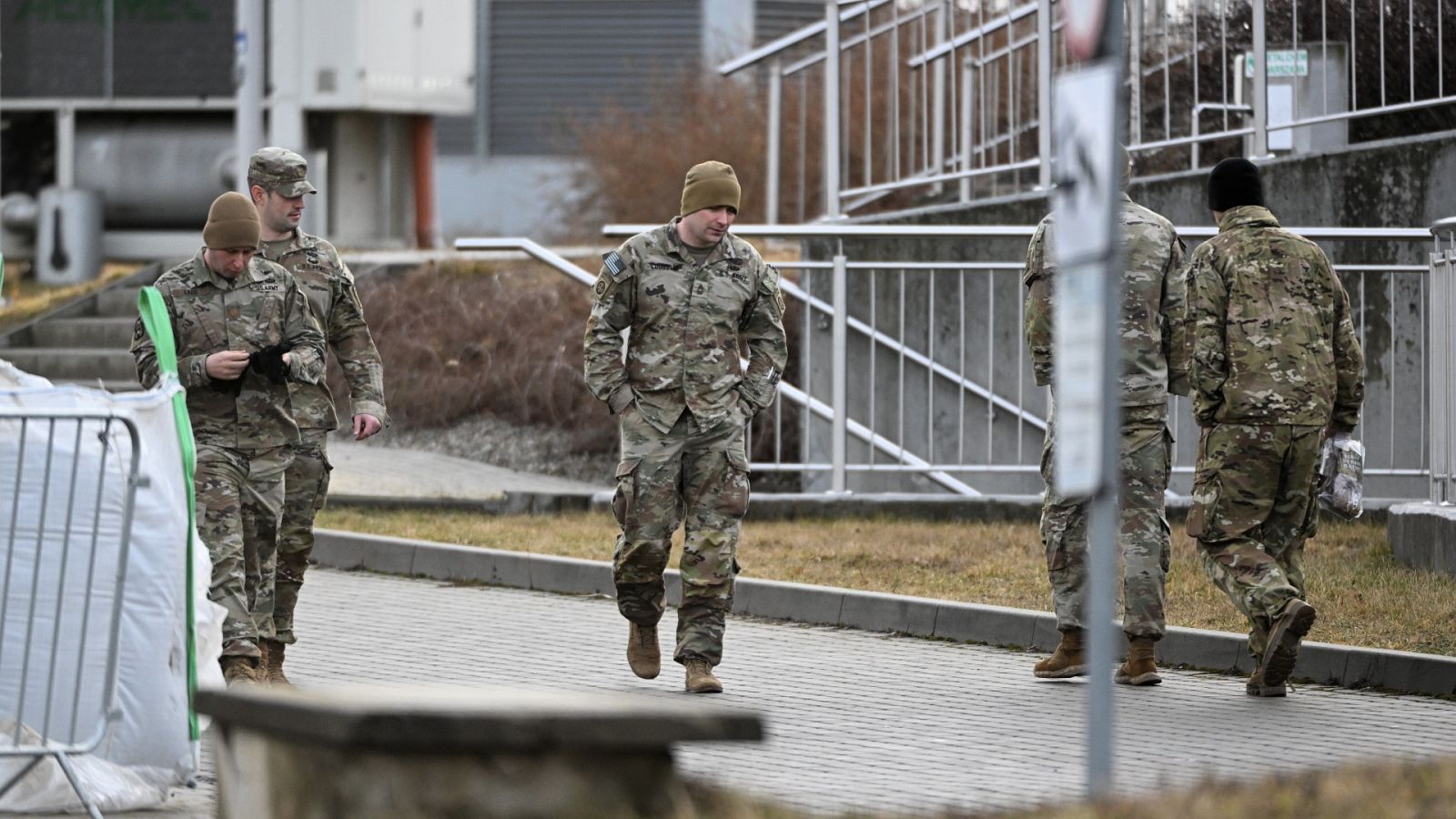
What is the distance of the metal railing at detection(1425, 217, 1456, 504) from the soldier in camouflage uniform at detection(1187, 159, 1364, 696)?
2486 mm

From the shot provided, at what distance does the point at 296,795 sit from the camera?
4.68m

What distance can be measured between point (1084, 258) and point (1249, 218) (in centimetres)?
430

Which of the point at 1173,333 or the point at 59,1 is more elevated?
the point at 59,1

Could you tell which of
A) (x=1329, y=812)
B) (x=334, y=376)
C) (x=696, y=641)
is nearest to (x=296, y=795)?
(x=1329, y=812)

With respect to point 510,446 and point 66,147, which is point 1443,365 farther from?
point 66,147

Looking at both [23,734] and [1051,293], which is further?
[1051,293]

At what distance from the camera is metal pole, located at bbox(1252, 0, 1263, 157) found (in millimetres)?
13609

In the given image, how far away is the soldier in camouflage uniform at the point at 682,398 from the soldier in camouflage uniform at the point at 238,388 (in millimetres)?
1200

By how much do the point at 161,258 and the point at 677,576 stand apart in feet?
32.4

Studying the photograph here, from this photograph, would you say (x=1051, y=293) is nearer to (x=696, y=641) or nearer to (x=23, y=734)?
(x=696, y=641)

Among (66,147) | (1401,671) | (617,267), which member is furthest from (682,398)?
(66,147)

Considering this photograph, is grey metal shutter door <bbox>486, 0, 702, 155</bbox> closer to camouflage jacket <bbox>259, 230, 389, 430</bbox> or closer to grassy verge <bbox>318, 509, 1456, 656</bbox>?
grassy verge <bbox>318, 509, 1456, 656</bbox>

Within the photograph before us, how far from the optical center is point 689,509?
8938mm

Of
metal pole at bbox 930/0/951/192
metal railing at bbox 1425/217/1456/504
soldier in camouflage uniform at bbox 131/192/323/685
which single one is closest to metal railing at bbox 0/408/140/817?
soldier in camouflage uniform at bbox 131/192/323/685
